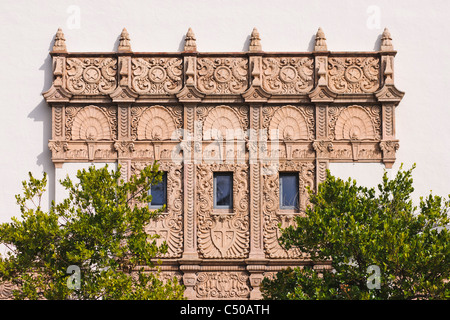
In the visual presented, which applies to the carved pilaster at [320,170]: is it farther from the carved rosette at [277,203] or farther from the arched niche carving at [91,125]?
the arched niche carving at [91,125]

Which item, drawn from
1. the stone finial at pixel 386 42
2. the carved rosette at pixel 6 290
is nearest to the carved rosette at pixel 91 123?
the carved rosette at pixel 6 290

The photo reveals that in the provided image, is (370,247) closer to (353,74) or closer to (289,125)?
(289,125)

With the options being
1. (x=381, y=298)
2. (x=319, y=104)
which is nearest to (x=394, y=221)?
(x=381, y=298)

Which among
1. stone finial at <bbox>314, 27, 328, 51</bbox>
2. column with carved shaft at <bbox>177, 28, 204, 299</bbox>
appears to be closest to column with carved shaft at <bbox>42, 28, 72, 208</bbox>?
column with carved shaft at <bbox>177, 28, 204, 299</bbox>

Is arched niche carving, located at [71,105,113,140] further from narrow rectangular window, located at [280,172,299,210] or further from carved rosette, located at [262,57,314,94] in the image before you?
narrow rectangular window, located at [280,172,299,210]

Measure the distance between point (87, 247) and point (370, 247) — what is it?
20.9 feet

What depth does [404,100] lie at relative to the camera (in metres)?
24.9

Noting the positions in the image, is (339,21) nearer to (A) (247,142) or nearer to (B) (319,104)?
(B) (319,104)

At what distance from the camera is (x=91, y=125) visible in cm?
2469

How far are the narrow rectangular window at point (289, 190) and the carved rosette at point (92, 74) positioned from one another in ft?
16.5

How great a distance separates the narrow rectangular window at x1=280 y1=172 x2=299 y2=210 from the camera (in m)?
24.6

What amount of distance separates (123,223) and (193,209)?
301 cm

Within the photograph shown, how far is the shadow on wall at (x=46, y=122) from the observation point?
80.2 ft

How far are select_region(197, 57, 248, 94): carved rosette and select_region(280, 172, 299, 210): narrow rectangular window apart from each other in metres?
2.53
